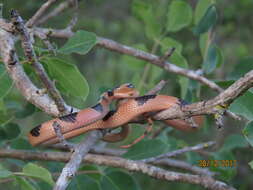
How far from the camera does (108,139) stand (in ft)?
8.79

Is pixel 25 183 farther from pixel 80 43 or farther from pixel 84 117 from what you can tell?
pixel 80 43

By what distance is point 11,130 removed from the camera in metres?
2.93

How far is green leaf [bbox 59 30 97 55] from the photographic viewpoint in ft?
7.55

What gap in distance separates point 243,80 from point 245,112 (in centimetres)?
44

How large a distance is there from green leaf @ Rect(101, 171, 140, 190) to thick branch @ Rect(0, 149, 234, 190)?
16 cm

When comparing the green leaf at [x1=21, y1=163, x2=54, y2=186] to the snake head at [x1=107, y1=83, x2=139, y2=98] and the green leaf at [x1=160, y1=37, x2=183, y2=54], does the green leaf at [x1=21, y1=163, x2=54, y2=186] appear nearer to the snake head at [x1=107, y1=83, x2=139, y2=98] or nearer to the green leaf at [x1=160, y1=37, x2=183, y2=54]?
the snake head at [x1=107, y1=83, x2=139, y2=98]

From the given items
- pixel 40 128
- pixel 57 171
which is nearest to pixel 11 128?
pixel 57 171

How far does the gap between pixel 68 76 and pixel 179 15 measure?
1.47m

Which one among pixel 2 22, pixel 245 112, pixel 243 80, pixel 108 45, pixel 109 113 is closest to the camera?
pixel 243 80

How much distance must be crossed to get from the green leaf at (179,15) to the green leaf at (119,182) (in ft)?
4.82

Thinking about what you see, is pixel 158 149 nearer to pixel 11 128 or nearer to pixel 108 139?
pixel 108 139

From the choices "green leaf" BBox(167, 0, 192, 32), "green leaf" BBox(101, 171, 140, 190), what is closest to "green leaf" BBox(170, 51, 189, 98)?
"green leaf" BBox(167, 0, 192, 32)
